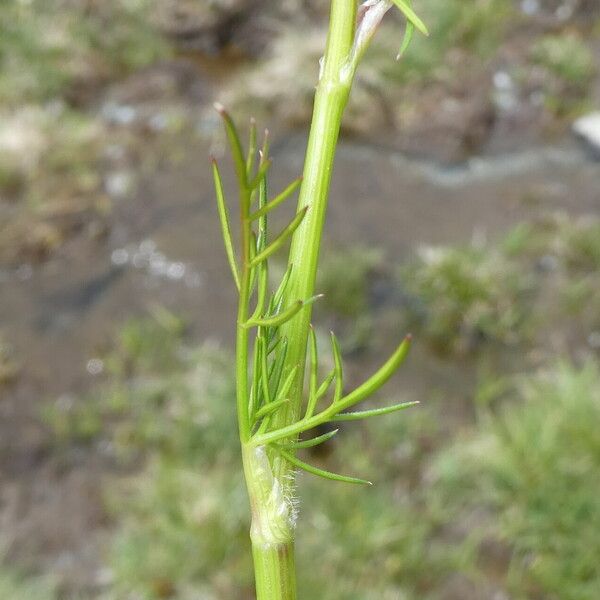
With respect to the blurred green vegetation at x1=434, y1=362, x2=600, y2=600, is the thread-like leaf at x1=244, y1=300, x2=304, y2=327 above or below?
above

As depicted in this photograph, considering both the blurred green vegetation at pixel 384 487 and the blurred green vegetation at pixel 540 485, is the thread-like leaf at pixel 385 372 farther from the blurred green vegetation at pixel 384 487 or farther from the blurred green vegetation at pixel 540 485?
the blurred green vegetation at pixel 540 485

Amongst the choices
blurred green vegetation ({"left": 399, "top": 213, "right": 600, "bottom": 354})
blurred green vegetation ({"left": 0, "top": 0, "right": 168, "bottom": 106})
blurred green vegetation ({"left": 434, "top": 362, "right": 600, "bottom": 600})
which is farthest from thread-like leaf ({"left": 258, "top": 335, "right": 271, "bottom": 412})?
blurred green vegetation ({"left": 0, "top": 0, "right": 168, "bottom": 106})

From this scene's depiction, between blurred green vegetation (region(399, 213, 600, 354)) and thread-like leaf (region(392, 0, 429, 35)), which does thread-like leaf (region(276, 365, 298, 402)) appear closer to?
thread-like leaf (region(392, 0, 429, 35))

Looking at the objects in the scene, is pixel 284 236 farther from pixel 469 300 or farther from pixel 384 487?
pixel 469 300

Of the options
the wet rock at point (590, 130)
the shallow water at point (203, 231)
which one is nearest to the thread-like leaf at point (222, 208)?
the shallow water at point (203, 231)

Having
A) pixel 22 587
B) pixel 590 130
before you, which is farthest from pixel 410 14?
pixel 590 130

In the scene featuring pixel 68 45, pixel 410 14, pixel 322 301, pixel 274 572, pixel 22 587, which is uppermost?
pixel 410 14

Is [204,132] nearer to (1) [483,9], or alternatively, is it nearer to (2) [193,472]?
(1) [483,9]
